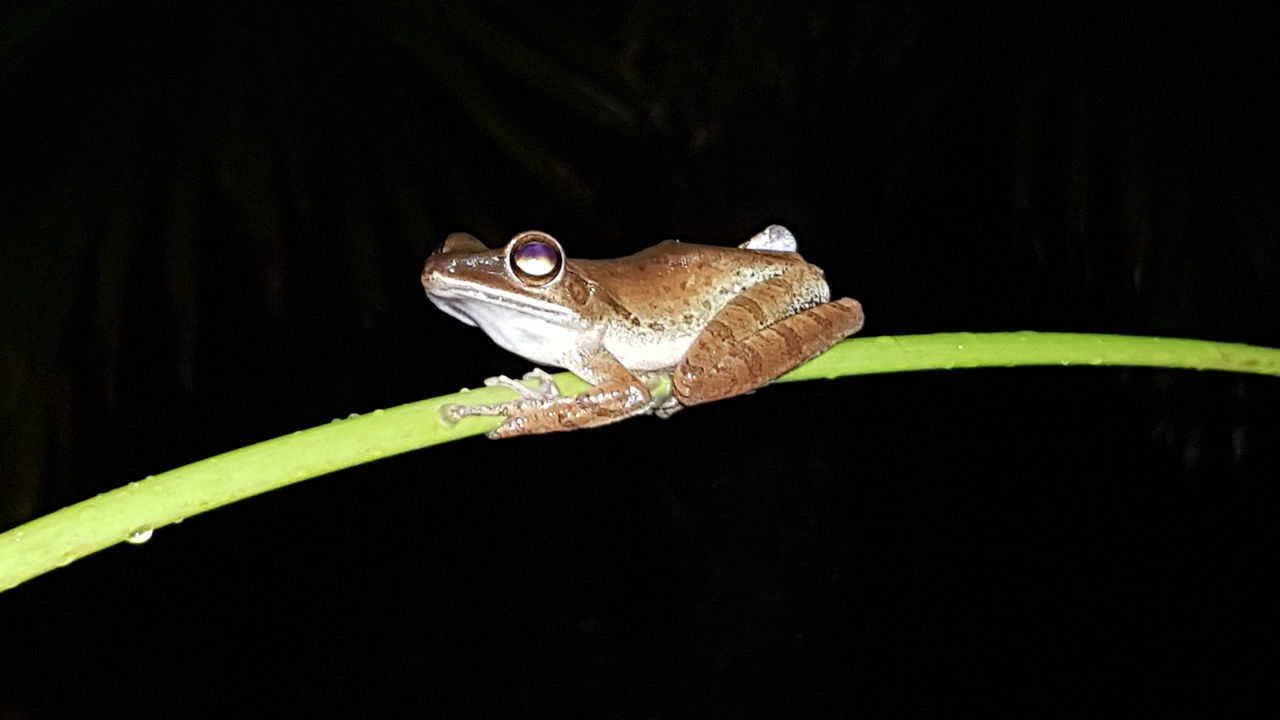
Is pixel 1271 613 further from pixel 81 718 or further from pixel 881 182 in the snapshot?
pixel 81 718

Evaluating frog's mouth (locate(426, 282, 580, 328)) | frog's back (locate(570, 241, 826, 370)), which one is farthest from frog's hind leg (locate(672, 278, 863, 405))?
frog's mouth (locate(426, 282, 580, 328))

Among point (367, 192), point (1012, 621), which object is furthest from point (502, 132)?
point (1012, 621)

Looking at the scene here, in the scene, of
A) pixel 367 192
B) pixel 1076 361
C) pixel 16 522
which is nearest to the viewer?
pixel 1076 361

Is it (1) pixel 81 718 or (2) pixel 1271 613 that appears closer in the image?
(1) pixel 81 718

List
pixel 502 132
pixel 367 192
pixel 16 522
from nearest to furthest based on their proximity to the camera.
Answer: pixel 16 522 → pixel 502 132 → pixel 367 192

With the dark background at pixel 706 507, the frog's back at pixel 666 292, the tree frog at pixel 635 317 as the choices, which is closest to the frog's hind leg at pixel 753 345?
the tree frog at pixel 635 317

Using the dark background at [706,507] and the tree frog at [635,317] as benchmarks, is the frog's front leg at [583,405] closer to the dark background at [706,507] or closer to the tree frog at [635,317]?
the tree frog at [635,317]
